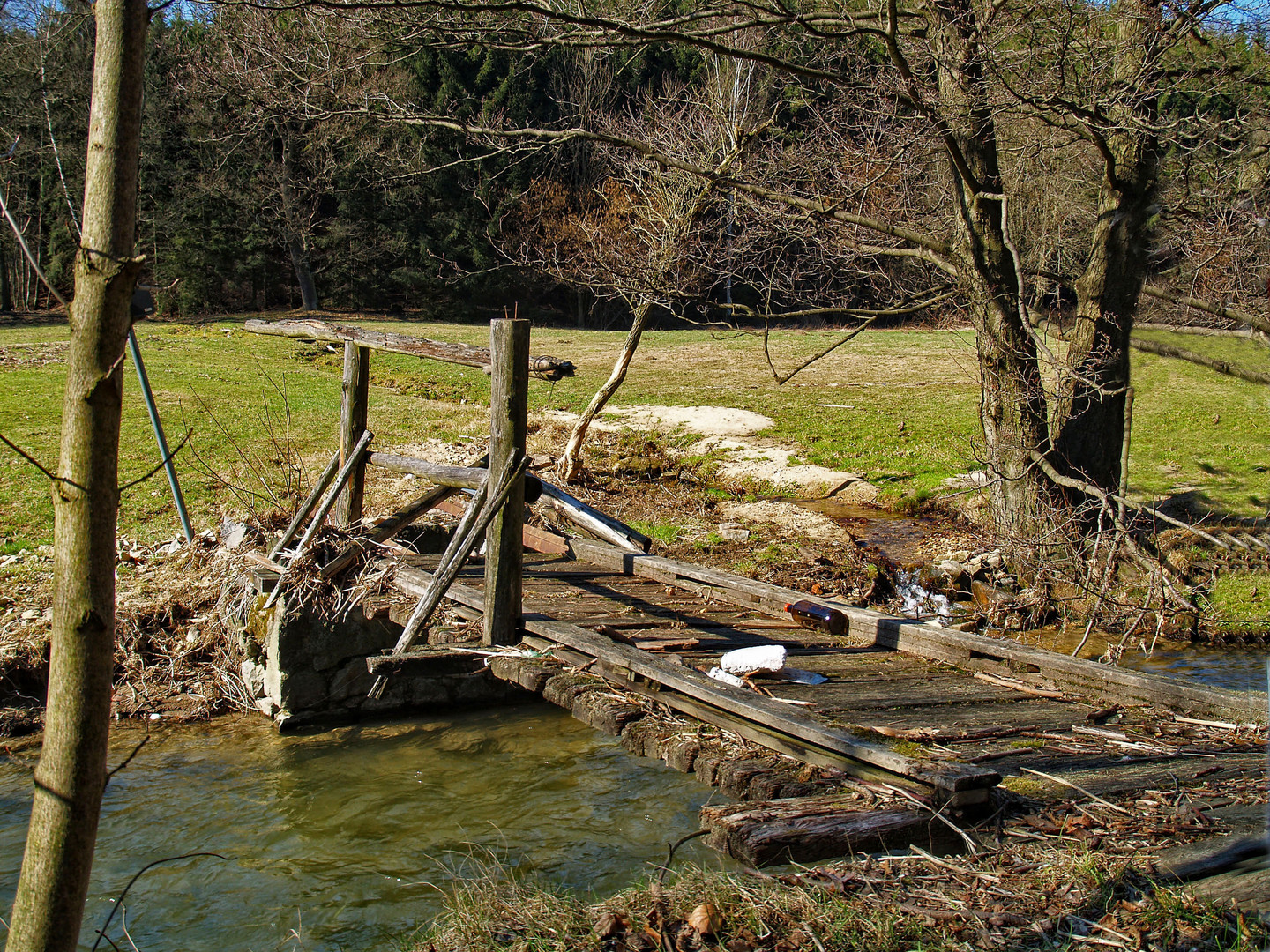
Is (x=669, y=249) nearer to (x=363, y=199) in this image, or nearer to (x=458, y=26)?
(x=458, y=26)

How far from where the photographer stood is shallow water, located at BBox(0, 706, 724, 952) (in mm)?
4930

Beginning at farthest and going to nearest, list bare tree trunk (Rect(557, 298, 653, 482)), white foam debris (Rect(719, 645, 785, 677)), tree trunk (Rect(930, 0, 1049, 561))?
bare tree trunk (Rect(557, 298, 653, 482))
tree trunk (Rect(930, 0, 1049, 561))
white foam debris (Rect(719, 645, 785, 677))

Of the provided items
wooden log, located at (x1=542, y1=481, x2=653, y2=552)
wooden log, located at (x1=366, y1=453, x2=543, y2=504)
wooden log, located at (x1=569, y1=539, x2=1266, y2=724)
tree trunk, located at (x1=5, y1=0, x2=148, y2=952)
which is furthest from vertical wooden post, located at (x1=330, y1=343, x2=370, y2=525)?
tree trunk, located at (x1=5, y1=0, x2=148, y2=952)

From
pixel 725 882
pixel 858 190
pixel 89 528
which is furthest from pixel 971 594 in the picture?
pixel 89 528

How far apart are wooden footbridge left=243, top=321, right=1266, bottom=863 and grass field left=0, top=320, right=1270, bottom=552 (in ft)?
7.00

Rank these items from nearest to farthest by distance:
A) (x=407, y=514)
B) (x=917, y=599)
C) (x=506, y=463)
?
(x=506, y=463) < (x=407, y=514) < (x=917, y=599)

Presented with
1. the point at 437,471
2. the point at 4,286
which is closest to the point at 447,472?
the point at 437,471

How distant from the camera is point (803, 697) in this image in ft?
17.2

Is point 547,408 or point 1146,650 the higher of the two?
point 547,408

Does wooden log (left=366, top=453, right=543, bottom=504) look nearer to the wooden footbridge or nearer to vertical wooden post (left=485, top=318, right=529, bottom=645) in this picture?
the wooden footbridge

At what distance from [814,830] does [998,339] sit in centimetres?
651

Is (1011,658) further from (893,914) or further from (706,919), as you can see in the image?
(706,919)

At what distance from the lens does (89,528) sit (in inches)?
89.5

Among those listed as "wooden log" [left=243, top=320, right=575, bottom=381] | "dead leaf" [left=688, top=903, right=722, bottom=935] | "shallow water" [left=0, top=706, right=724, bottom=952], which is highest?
"wooden log" [left=243, top=320, right=575, bottom=381]
